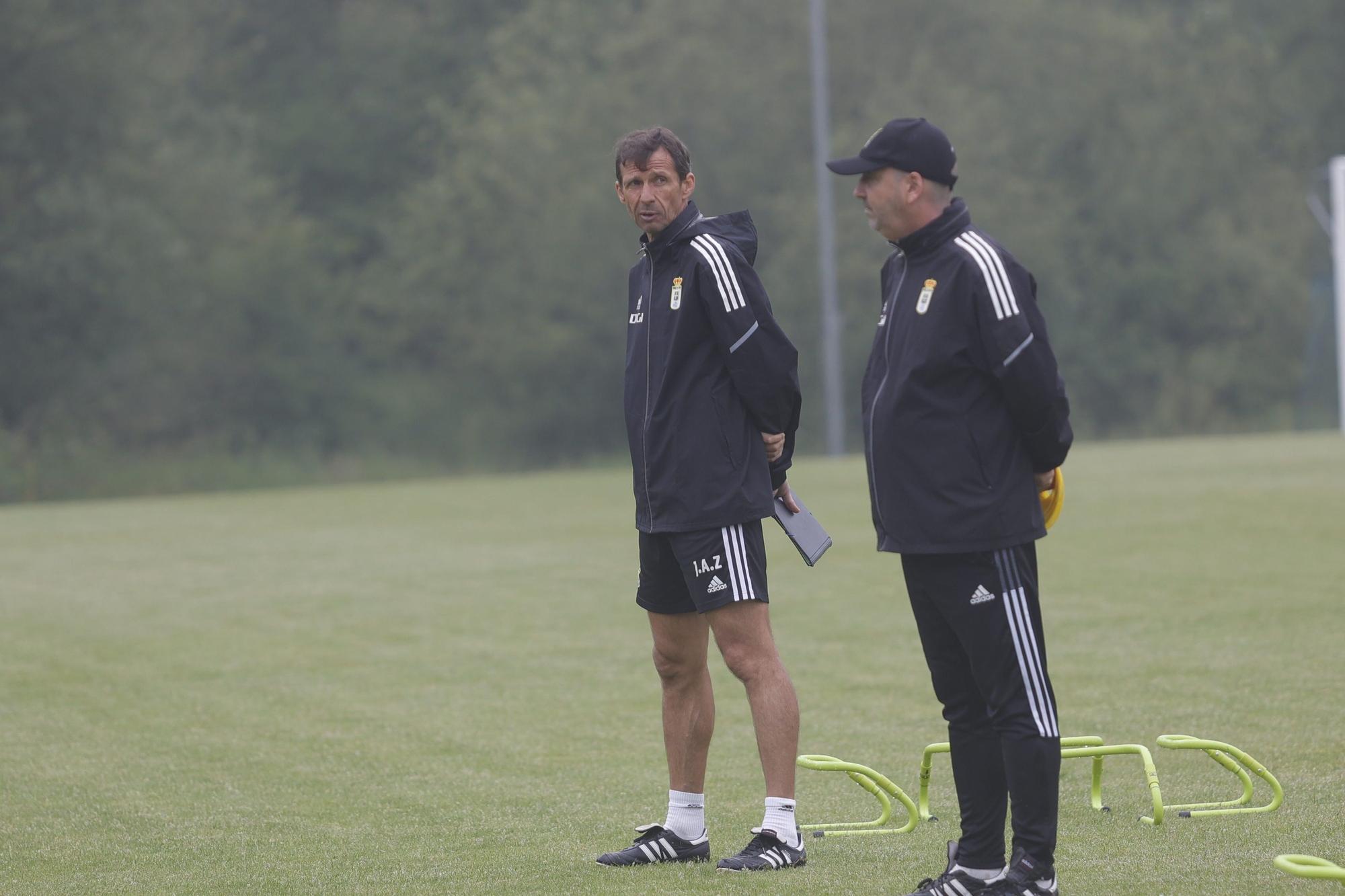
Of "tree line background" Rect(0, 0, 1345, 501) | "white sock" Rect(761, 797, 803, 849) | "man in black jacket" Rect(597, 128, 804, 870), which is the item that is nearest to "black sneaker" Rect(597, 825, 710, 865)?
"man in black jacket" Rect(597, 128, 804, 870)

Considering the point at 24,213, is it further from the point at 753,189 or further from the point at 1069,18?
the point at 1069,18

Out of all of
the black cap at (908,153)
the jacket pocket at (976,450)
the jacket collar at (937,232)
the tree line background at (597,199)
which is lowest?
the jacket pocket at (976,450)

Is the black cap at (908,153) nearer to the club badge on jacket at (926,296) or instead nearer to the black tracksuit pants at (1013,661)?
the club badge on jacket at (926,296)

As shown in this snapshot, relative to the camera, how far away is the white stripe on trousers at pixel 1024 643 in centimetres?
425

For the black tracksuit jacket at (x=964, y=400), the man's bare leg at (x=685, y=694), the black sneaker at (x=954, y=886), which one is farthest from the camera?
the man's bare leg at (x=685, y=694)

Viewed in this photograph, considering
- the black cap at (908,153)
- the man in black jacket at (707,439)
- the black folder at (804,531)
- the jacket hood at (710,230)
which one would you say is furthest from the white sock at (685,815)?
the black cap at (908,153)

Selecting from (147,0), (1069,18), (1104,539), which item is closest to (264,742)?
(1104,539)

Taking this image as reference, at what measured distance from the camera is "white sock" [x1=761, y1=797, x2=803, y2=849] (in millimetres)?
4820

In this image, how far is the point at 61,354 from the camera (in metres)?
36.2

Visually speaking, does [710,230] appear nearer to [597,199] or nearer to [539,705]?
[539,705]

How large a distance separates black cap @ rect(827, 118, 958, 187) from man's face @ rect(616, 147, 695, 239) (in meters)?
0.73

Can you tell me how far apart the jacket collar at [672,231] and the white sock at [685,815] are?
5.11 ft

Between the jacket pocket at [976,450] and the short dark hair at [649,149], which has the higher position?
the short dark hair at [649,149]

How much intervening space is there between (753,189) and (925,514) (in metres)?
39.7
